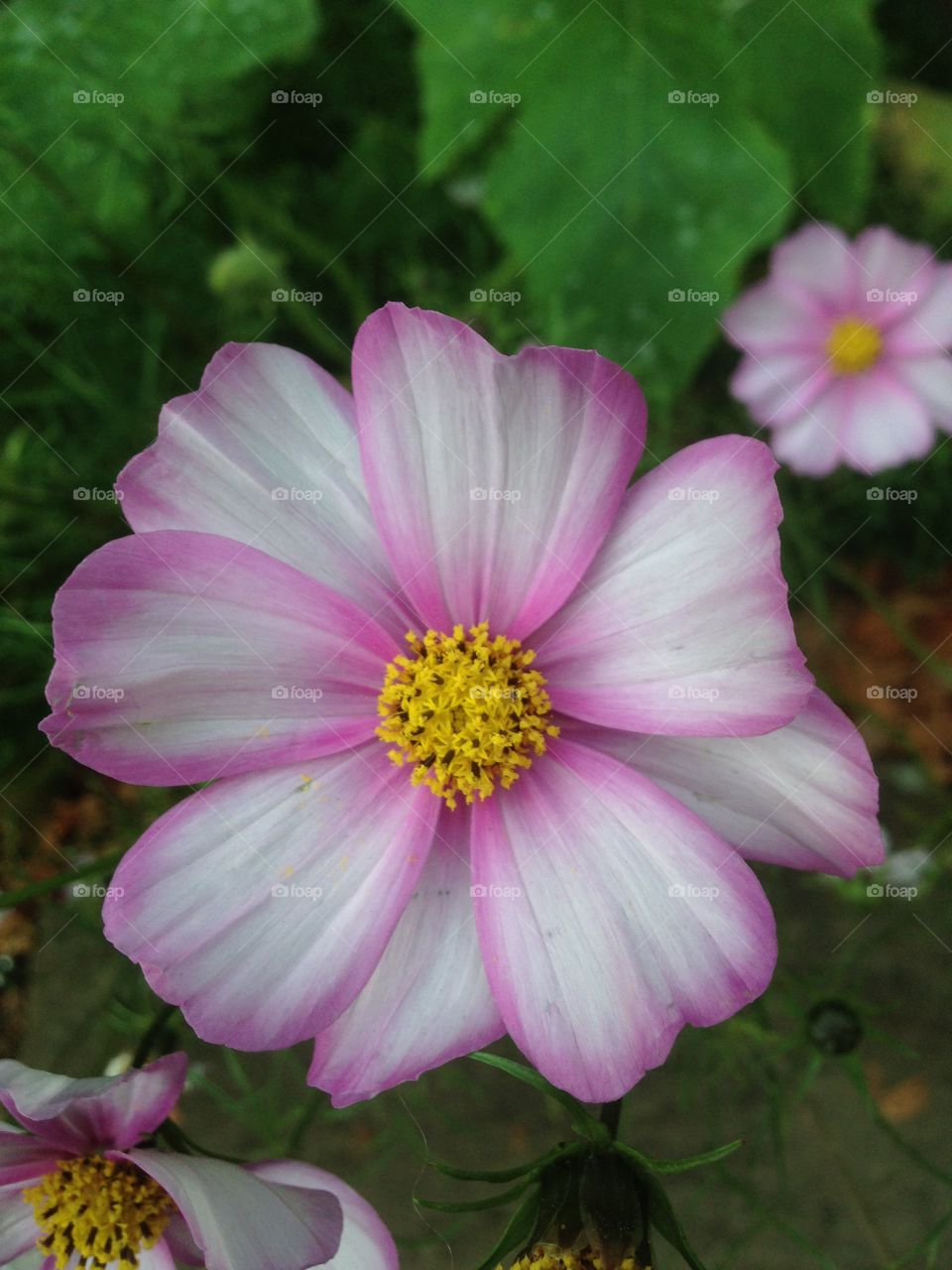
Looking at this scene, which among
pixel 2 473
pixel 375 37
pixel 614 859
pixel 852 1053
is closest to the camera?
pixel 614 859

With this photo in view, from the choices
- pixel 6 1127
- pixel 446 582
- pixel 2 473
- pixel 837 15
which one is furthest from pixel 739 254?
pixel 6 1127

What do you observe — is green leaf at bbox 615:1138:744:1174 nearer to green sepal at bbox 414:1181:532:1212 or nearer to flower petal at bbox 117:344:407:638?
green sepal at bbox 414:1181:532:1212

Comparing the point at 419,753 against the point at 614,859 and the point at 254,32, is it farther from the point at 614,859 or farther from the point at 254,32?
the point at 254,32
